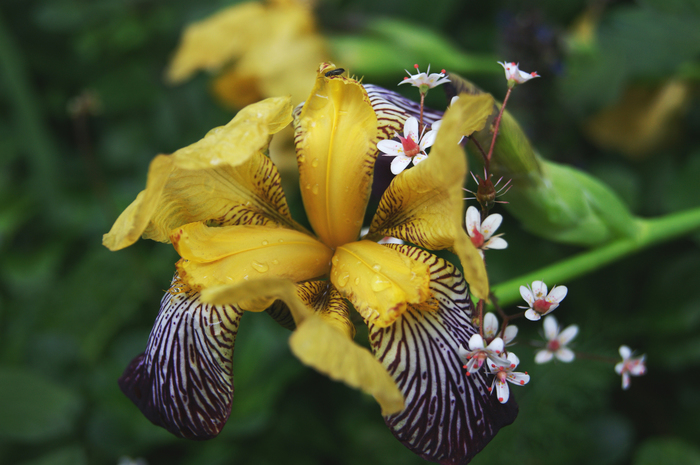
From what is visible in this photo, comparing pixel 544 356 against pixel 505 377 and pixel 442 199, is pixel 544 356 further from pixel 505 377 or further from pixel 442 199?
pixel 442 199

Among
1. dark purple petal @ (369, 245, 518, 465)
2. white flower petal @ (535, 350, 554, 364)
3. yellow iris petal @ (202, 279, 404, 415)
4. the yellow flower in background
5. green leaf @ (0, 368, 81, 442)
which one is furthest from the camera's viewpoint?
the yellow flower in background

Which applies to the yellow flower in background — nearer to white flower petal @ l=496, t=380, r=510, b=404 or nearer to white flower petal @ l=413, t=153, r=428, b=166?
white flower petal @ l=413, t=153, r=428, b=166

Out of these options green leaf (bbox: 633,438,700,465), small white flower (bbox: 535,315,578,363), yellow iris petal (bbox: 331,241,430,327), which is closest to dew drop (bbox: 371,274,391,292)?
yellow iris petal (bbox: 331,241,430,327)

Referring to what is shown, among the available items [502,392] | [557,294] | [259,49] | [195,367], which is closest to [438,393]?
[502,392]

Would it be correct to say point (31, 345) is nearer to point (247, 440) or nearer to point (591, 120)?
point (247, 440)

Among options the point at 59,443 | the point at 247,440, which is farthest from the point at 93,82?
the point at 247,440

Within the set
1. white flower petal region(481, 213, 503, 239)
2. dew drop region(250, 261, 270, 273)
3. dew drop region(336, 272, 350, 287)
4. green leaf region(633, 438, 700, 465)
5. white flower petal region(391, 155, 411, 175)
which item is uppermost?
white flower petal region(391, 155, 411, 175)
